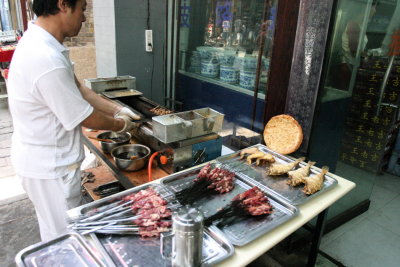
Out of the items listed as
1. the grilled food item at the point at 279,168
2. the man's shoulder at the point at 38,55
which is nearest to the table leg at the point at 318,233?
the grilled food item at the point at 279,168

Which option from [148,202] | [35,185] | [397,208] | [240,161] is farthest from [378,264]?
[35,185]

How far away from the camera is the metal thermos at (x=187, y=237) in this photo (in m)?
1.34

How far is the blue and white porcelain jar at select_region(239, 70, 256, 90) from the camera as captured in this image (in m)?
4.30

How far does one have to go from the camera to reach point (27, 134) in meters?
2.13

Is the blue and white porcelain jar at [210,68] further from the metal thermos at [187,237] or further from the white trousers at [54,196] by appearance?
the metal thermos at [187,237]

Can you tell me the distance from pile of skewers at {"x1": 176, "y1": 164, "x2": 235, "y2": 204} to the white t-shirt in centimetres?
90

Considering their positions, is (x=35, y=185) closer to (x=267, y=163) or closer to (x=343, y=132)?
(x=267, y=163)

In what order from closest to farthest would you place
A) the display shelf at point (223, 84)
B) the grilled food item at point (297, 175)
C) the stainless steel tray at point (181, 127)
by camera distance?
the grilled food item at point (297, 175) → the stainless steel tray at point (181, 127) → the display shelf at point (223, 84)

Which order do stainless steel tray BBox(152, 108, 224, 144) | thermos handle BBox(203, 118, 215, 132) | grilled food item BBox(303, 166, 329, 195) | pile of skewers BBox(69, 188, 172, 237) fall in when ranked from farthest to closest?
thermos handle BBox(203, 118, 215, 132) < stainless steel tray BBox(152, 108, 224, 144) < grilled food item BBox(303, 166, 329, 195) < pile of skewers BBox(69, 188, 172, 237)

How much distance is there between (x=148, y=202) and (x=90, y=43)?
565 cm

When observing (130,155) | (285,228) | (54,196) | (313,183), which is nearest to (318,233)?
(313,183)

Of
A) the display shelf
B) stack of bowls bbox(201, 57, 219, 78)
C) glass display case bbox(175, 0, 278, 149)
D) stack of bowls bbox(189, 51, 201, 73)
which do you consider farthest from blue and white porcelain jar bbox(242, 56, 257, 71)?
stack of bowls bbox(189, 51, 201, 73)

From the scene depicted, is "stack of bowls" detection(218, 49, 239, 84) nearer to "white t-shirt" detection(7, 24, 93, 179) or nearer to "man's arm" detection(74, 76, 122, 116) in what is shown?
"man's arm" detection(74, 76, 122, 116)

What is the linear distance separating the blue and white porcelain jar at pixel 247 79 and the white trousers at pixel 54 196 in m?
2.81
